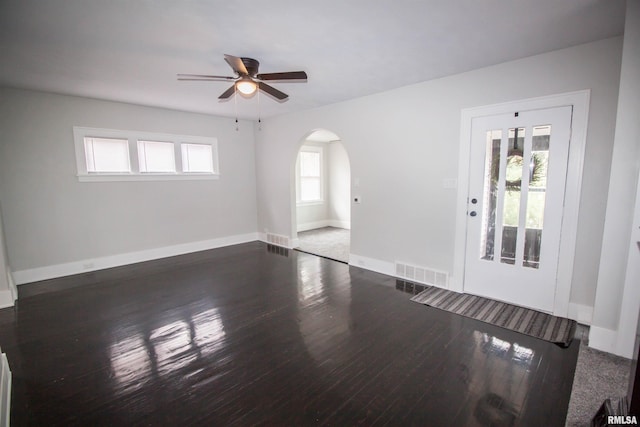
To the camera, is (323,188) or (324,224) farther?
(324,224)

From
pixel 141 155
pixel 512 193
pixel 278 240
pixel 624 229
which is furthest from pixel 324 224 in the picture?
pixel 624 229

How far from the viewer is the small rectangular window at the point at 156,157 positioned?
5.12 m

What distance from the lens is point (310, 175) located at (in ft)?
26.3

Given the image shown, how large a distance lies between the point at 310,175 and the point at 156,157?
3.83 metres

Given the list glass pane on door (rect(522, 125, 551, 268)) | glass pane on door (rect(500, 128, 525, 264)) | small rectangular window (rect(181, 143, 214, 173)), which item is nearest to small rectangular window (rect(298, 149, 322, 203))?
small rectangular window (rect(181, 143, 214, 173))

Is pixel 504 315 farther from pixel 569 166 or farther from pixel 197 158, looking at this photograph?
pixel 197 158

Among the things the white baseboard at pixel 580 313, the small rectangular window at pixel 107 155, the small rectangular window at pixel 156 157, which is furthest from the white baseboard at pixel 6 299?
the white baseboard at pixel 580 313

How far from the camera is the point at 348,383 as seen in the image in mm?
2119

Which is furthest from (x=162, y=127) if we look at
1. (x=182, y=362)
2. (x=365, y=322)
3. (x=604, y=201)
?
(x=604, y=201)

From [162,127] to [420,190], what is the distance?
452 centimetres

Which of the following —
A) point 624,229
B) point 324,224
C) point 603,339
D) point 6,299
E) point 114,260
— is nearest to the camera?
point 624,229

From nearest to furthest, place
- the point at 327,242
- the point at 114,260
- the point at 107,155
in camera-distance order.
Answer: the point at 107,155 < the point at 114,260 < the point at 327,242

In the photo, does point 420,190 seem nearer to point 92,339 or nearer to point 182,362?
point 182,362

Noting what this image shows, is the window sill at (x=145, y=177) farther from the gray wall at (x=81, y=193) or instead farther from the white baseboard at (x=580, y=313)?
the white baseboard at (x=580, y=313)
